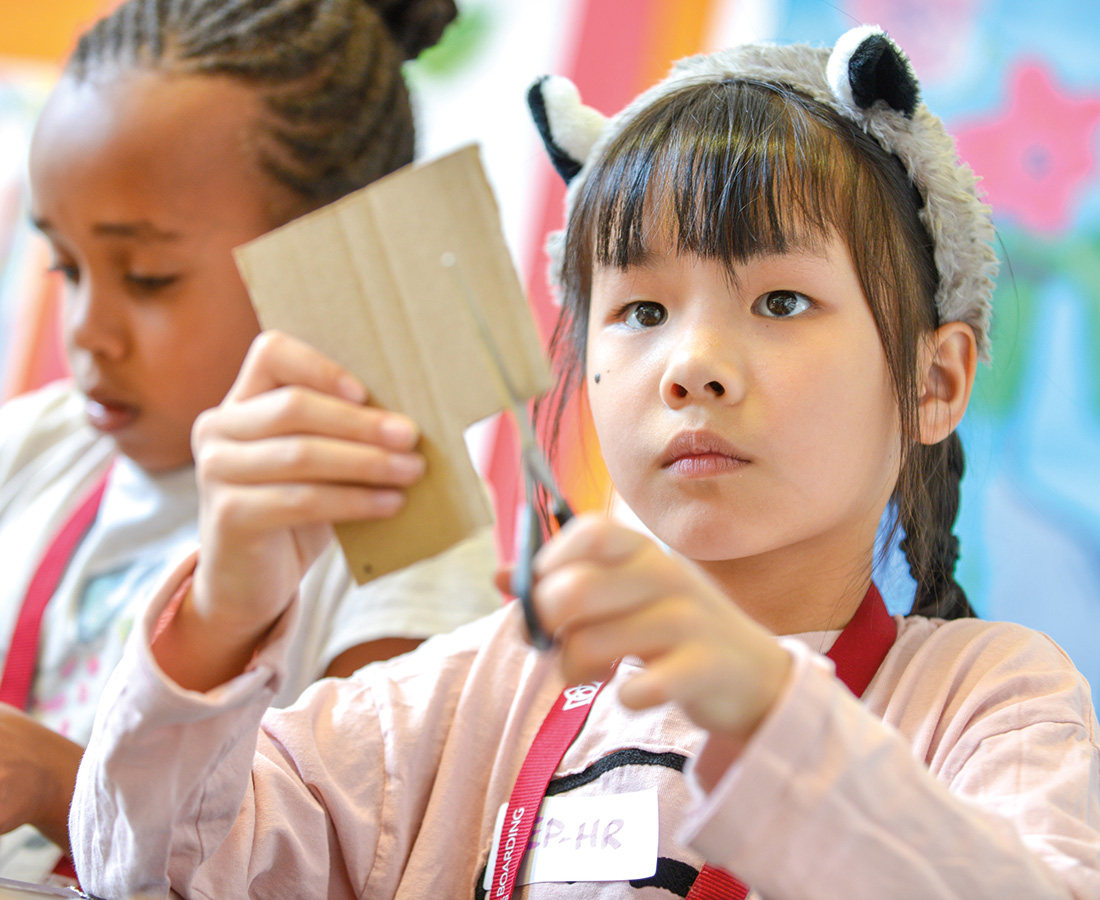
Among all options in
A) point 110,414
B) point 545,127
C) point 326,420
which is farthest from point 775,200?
point 110,414

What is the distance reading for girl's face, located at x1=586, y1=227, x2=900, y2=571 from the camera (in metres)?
0.65

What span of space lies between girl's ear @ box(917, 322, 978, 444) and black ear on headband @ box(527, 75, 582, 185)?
315 mm

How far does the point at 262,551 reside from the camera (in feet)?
1.74

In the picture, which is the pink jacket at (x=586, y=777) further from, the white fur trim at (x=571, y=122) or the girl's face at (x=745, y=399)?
the white fur trim at (x=571, y=122)

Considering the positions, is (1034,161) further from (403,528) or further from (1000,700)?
(403,528)

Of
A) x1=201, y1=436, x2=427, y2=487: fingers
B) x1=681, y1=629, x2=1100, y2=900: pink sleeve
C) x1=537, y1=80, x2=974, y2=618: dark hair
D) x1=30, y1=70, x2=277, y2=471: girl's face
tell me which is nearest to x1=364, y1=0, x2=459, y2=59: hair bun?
x1=30, y1=70, x2=277, y2=471: girl's face

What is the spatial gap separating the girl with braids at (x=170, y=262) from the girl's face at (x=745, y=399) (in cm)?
35

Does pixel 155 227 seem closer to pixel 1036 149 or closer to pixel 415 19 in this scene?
pixel 415 19

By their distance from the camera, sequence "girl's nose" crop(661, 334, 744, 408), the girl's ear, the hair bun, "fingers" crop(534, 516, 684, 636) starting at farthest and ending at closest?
the hair bun
the girl's ear
"girl's nose" crop(661, 334, 744, 408)
"fingers" crop(534, 516, 684, 636)

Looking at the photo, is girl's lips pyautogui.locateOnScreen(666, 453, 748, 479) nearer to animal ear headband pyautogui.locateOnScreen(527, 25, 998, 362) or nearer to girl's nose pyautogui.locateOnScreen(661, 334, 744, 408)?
girl's nose pyautogui.locateOnScreen(661, 334, 744, 408)

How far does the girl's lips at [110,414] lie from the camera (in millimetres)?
1016

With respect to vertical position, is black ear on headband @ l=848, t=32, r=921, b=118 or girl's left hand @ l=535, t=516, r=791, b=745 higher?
black ear on headband @ l=848, t=32, r=921, b=118

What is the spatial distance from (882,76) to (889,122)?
32mm

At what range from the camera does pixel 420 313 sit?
1.65 feet
